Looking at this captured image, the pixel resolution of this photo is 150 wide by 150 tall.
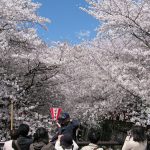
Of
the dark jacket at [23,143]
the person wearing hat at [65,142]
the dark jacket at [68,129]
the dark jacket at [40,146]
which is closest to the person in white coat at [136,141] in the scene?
the person wearing hat at [65,142]

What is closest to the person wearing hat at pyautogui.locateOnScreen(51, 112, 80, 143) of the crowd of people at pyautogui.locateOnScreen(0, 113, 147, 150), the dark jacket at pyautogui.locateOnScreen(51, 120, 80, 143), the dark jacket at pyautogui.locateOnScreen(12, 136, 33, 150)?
the dark jacket at pyautogui.locateOnScreen(51, 120, 80, 143)

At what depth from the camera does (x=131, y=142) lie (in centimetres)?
538

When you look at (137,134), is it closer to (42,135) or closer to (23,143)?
(42,135)

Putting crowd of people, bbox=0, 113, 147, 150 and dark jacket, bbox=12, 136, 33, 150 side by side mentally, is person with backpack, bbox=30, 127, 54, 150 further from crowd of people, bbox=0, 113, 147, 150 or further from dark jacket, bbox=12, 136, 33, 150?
dark jacket, bbox=12, 136, 33, 150

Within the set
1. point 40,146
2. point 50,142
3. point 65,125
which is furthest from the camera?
point 65,125

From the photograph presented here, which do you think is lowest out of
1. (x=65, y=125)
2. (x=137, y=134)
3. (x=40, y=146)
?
(x=40, y=146)

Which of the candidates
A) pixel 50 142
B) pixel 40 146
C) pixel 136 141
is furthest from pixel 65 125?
pixel 136 141

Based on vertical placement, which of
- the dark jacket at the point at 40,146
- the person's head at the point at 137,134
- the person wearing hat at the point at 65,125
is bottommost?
the dark jacket at the point at 40,146

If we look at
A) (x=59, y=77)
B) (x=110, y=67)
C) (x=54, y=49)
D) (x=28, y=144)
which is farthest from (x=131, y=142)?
(x=54, y=49)

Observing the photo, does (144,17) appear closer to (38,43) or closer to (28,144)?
(38,43)

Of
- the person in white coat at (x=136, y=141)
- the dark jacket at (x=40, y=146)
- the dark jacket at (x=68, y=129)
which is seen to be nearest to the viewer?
the dark jacket at (x=40, y=146)

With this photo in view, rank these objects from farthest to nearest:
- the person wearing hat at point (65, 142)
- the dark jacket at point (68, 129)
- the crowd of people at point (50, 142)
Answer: the dark jacket at point (68, 129) < the person wearing hat at point (65, 142) < the crowd of people at point (50, 142)

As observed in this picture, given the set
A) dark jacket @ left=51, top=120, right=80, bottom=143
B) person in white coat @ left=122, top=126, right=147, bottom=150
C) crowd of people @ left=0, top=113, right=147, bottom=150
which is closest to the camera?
crowd of people @ left=0, top=113, right=147, bottom=150

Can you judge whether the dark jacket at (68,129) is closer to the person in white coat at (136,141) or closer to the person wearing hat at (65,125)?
the person wearing hat at (65,125)
